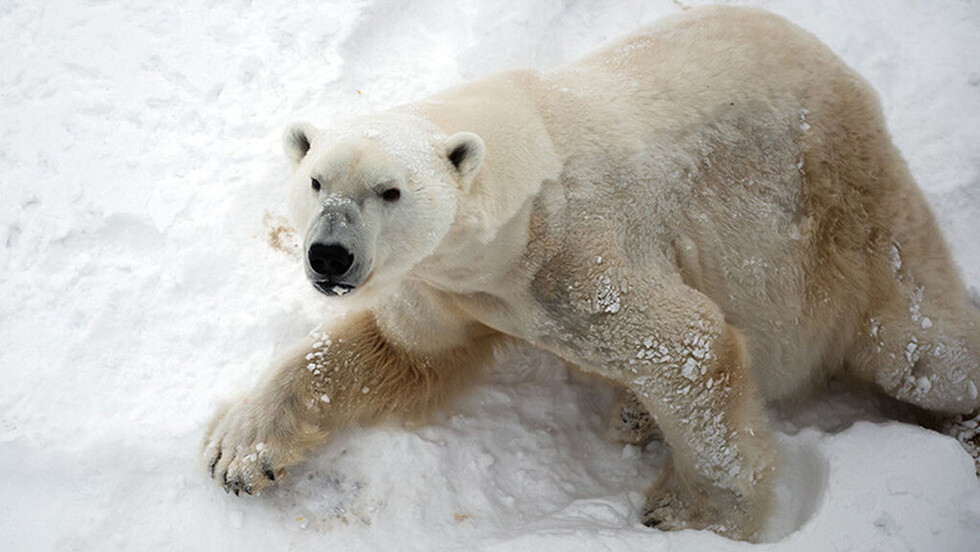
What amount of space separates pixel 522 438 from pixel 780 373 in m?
1.28

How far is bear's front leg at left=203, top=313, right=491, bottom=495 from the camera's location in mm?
3604

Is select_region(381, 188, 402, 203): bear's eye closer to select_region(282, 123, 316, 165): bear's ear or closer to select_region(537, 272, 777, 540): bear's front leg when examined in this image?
select_region(282, 123, 316, 165): bear's ear

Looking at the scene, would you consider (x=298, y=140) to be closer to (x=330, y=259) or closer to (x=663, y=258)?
(x=330, y=259)

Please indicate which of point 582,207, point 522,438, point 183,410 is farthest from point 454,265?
point 183,410

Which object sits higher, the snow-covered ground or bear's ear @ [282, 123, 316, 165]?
bear's ear @ [282, 123, 316, 165]

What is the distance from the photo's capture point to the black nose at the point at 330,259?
2.52m

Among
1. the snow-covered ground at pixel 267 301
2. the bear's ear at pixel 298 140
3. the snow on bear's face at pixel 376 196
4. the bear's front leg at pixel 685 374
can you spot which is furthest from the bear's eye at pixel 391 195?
the snow-covered ground at pixel 267 301

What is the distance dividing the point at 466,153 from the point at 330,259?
0.59m

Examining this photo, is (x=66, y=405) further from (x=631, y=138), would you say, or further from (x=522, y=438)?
(x=631, y=138)

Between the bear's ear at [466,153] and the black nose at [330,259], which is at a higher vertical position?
the bear's ear at [466,153]

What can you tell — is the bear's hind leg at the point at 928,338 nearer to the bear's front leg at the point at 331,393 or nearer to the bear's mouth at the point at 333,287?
the bear's front leg at the point at 331,393

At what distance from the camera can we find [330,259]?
254 cm

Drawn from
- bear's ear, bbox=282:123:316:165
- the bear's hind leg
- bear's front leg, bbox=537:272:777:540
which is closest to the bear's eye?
bear's ear, bbox=282:123:316:165

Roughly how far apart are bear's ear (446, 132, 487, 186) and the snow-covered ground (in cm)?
144
